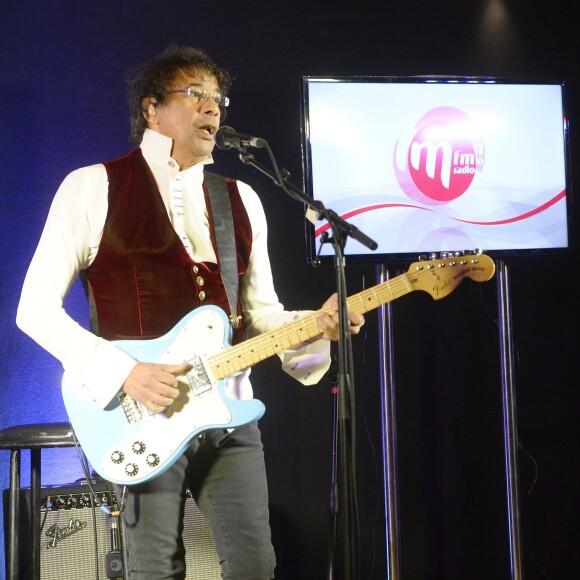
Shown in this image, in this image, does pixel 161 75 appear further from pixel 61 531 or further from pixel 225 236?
pixel 61 531

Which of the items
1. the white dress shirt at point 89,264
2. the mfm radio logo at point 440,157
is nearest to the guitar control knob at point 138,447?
the white dress shirt at point 89,264

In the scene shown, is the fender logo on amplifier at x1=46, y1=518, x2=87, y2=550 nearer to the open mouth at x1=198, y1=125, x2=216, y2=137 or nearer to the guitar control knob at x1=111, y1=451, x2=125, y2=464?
the guitar control knob at x1=111, y1=451, x2=125, y2=464

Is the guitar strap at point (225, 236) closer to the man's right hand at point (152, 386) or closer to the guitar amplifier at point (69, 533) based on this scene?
the man's right hand at point (152, 386)

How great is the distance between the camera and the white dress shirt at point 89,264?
7.50 feet

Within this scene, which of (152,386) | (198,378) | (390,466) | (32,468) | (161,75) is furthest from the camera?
(390,466)

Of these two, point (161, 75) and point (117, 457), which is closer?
point (117, 457)

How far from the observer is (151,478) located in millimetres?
2266

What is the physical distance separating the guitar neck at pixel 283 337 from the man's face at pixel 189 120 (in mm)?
679

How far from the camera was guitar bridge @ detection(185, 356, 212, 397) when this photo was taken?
93.1 inches

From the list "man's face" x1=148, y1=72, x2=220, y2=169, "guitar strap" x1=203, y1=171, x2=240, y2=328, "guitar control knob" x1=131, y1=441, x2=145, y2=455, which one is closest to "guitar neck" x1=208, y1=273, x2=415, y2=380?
"guitar strap" x1=203, y1=171, x2=240, y2=328

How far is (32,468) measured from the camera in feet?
9.71

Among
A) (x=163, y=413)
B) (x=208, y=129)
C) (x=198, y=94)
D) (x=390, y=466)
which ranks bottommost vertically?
(x=390, y=466)

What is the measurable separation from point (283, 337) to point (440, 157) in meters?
1.36

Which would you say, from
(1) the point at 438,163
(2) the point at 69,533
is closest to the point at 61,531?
(2) the point at 69,533
